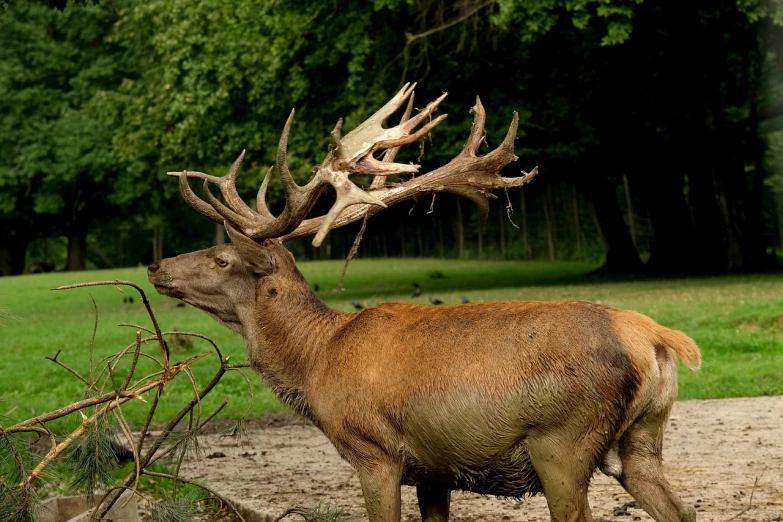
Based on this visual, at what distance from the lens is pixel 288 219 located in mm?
6480

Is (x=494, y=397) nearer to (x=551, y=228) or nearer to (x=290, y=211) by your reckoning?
(x=290, y=211)

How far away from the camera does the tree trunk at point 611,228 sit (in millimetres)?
30250

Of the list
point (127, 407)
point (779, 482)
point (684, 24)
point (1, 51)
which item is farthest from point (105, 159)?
point (779, 482)

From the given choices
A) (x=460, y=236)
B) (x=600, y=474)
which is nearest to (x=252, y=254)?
(x=600, y=474)

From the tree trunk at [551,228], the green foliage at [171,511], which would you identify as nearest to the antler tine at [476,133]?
the green foliage at [171,511]

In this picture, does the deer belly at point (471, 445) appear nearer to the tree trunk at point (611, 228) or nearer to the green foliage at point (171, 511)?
the green foliage at point (171, 511)

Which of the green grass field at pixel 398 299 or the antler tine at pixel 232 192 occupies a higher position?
the antler tine at pixel 232 192

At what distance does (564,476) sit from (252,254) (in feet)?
7.04

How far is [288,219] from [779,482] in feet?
12.3

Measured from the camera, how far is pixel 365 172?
657 cm

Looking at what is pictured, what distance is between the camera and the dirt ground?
23.6 feet

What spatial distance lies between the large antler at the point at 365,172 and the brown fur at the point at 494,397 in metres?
0.36

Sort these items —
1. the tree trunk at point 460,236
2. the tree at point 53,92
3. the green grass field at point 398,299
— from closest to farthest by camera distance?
the green grass field at point 398,299
the tree at point 53,92
the tree trunk at point 460,236

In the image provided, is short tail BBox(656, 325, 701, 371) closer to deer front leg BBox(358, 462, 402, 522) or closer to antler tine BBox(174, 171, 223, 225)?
deer front leg BBox(358, 462, 402, 522)
